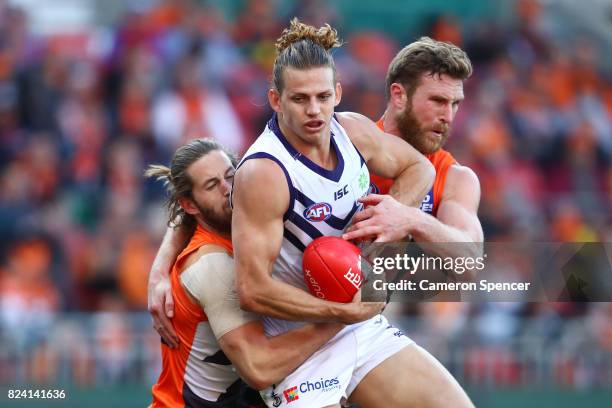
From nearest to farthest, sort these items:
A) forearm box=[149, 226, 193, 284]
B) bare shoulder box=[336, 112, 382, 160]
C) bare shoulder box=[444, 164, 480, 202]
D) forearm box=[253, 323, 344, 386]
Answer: forearm box=[253, 323, 344, 386] → bare shoulder box=[336, 112, 382, 160] → forearm box=[149, 226, 193, 284] → bare shoulder box=[444, 164, 480, 202]

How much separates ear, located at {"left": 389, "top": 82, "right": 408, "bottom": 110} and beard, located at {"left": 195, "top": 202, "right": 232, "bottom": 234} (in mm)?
1393

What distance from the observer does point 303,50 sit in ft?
19.4

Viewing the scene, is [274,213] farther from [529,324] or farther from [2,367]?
[529,324]

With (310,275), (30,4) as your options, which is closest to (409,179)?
(310,275)

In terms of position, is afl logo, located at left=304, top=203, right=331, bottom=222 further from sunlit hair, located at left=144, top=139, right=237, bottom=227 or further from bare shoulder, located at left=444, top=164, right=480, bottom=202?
bare shoulder, located at left=444, top=164, right=480, bottom=202

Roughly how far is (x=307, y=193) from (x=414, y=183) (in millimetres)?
754

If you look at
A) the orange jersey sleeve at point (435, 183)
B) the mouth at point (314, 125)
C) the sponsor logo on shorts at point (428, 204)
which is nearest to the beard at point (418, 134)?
the orange jersey sleeve at point (435, 183)

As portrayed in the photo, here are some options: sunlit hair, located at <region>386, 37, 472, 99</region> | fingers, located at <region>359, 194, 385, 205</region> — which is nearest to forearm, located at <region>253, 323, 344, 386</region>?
fingers, located at <region>359, 194, 385, 205</region>

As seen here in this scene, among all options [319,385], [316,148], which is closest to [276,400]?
[319,385]

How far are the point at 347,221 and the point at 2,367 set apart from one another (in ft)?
16.2

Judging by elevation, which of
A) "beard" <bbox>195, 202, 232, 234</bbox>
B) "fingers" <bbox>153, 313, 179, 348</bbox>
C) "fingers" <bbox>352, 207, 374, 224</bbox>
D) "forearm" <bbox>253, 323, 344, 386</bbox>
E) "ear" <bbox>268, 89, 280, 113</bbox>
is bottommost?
"forearm" <bbox>253, 323, 344, 386</bbox>

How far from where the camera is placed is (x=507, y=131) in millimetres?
13578

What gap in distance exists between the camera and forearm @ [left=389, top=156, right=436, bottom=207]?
627cm

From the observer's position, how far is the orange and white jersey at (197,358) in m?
6.34
